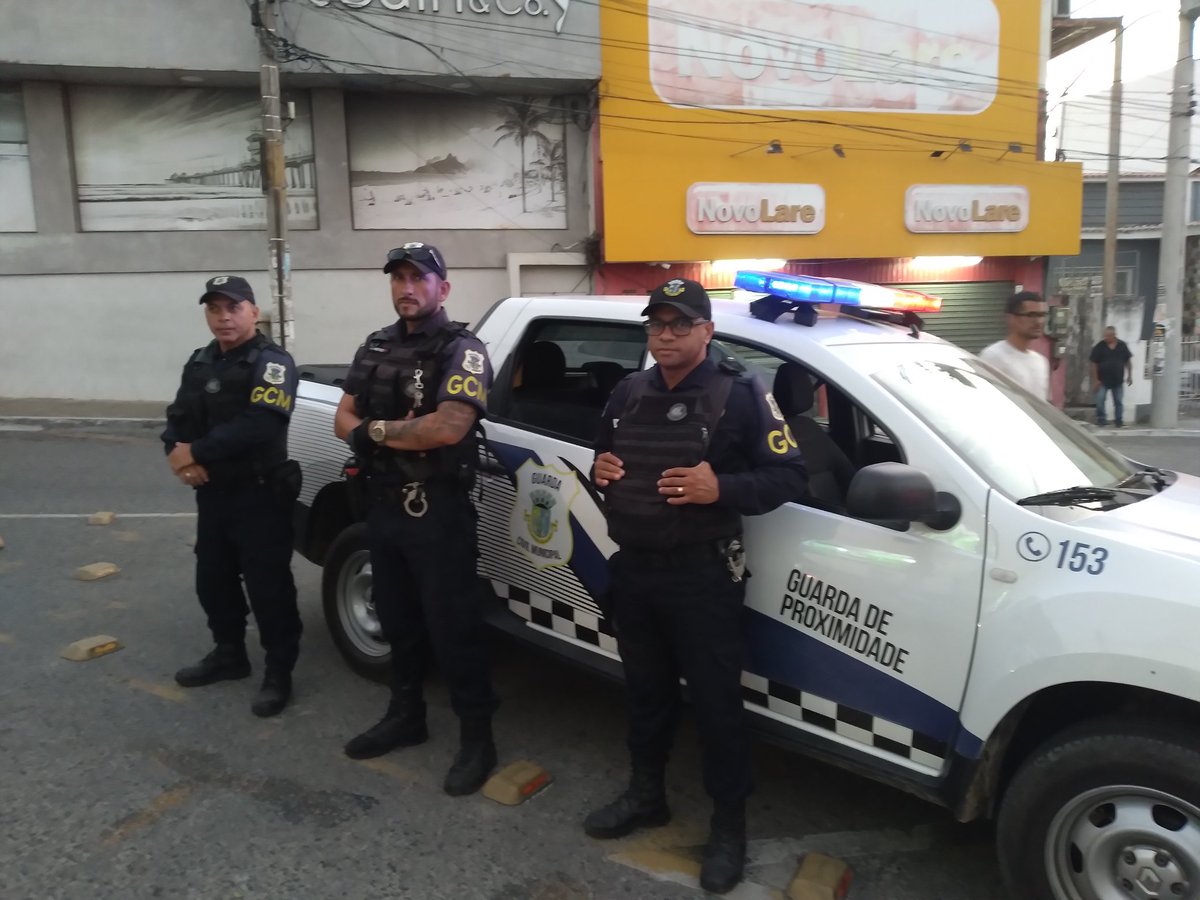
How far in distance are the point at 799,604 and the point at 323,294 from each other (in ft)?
45.9

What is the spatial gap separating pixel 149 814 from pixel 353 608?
1308 millimetres

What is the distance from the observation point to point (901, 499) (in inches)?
97.1

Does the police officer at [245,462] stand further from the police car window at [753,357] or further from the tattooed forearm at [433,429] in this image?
the police car window at [753,357]

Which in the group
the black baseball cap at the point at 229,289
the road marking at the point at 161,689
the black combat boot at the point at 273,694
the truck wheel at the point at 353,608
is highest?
the black baseball cap at the point at 229,289

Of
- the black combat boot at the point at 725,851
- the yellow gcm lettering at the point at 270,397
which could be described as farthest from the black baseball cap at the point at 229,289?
the black combat boot at the point at 725,851

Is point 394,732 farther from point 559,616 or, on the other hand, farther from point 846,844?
point 846,844

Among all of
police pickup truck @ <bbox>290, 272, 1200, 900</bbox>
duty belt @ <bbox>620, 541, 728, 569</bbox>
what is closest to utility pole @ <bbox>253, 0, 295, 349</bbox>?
police pickup truck @ <bbox>290, 272, 1200, 900</bbox>

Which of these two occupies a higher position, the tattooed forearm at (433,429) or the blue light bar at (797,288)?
the blue light bar at (797,288)

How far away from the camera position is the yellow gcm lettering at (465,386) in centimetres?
319

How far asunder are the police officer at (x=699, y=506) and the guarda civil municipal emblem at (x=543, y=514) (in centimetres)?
56

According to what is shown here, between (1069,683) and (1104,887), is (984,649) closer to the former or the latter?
(1069,683)

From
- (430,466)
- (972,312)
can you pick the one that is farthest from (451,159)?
(430,466)

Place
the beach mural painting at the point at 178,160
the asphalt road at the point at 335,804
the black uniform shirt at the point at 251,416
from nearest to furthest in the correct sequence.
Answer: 1. the asphalt road at the point at 335,804
2. the black uniform shirt at the point at 251,416
3. the beach mural painting at the point at 178,160

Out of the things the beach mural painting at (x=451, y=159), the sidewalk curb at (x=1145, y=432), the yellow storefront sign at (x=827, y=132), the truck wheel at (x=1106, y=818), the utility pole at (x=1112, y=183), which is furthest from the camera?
the utility pole at (x=1112, y=183)
